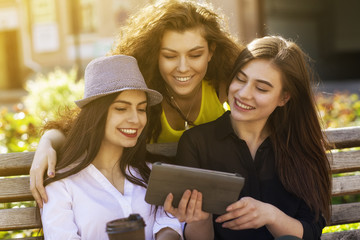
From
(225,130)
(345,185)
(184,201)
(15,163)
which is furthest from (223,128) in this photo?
(15,163)

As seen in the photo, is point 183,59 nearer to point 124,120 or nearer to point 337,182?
point 124,120

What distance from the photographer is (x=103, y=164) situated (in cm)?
286

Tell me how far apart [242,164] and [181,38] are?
85cm

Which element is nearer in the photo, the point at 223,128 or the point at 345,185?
the point at 223,128

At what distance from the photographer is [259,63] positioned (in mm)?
2869

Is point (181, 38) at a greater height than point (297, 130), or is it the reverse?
point (181, 38)

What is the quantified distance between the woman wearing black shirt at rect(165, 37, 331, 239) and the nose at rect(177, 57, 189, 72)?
37cm

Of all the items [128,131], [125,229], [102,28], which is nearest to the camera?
[125,229]

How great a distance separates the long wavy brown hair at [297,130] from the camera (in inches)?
113

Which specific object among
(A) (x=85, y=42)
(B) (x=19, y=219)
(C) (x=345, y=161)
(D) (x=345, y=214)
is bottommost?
(A) (x=85, y=42)

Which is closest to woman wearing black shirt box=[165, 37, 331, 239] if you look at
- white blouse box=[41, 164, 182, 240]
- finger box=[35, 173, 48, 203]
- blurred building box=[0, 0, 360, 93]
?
white blouse box=[41, 164, 182, 240]

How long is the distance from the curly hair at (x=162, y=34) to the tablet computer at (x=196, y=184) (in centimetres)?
103

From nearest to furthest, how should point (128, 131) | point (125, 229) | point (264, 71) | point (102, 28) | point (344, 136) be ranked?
point (125, 229), point (128, 131), point (264, 71), point (344, 136), point (102, 28)

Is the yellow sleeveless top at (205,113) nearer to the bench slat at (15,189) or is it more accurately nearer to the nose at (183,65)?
the nose at (183,65)
